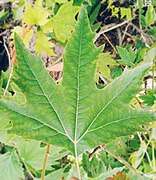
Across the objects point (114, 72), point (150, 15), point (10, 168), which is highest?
point (150, 15)

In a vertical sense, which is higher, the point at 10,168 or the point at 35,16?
the point at 35,16

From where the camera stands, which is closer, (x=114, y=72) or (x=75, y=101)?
(x=75, y=101)

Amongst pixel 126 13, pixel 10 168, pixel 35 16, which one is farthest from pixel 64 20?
pixel 126 13

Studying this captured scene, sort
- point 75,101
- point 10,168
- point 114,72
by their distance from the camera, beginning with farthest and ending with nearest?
point 114,72
point 10,168
point 75,101

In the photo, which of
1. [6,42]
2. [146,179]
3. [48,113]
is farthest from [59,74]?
[48,113]

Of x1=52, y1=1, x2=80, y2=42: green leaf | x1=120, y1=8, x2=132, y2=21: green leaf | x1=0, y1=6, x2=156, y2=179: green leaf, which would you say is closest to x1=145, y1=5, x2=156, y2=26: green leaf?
x1=120, y1=8, x2=132, y2=21: green leaf

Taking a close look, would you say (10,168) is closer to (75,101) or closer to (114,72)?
(75,101)

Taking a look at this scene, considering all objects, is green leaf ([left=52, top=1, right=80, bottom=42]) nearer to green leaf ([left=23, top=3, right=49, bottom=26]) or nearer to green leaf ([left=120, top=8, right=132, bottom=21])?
green leaf ([left=23, top=3, right=49, bottom=26])
